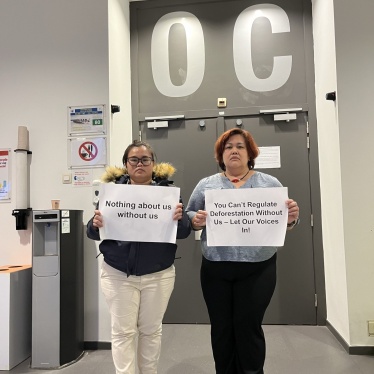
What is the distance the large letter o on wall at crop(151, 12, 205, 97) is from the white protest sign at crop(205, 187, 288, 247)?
2.12 meters

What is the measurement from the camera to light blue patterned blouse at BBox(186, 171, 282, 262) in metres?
1.58

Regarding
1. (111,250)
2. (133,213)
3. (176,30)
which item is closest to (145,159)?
(133,213)

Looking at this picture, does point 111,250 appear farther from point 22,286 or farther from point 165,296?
point 22,286

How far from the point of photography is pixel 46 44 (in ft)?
9.77

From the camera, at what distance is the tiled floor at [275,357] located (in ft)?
7.57

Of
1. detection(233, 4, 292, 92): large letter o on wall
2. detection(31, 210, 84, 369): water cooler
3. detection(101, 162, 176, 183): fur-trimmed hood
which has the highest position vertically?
detection(233, 4, 292, 92): large letter o on wall

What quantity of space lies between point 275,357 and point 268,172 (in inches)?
64.9

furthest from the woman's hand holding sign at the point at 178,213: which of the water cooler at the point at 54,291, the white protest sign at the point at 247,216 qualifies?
the water cooler at the point at 54,291

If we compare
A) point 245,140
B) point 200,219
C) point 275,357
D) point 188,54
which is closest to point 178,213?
point 200,219

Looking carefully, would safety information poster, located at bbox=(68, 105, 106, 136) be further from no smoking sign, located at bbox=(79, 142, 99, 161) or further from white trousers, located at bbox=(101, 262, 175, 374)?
white trousers, located at bbox=(101, 262, 175, 374)

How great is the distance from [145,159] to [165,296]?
722 mm

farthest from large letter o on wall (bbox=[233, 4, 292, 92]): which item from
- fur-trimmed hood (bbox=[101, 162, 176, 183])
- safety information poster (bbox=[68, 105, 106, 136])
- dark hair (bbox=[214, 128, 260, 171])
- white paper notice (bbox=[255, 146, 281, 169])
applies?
fur-trimmed hood (bbox=[101, 162, 176, 183])

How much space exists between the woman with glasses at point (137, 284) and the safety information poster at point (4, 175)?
1.64 meters

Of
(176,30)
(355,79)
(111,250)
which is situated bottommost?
(111,250)
